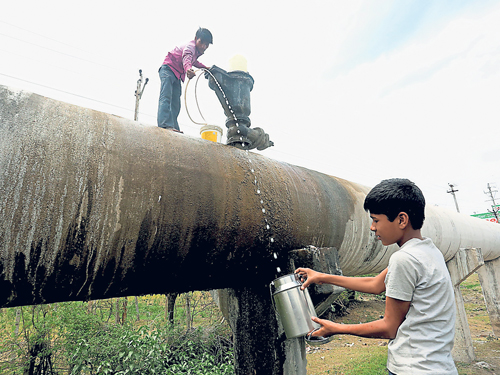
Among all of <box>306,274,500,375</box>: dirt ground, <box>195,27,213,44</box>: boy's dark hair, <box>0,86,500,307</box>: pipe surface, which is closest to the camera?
<box>0,86,500,307</box>: pipe surface

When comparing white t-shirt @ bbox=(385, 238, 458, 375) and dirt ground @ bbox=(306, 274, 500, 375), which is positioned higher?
white t-shirt @ bbox=(385, 238, 458, 375)

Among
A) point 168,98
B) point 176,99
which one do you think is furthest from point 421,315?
point 176,99

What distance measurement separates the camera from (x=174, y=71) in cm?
358

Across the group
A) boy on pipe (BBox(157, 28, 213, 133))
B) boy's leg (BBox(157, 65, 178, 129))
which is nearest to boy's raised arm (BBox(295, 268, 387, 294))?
boy on pipe (BBox(157, 28, 213, 133))

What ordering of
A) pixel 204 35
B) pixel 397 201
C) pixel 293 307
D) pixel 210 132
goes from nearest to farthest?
pixel 397 201 < pixel 293 307 < pixel 210 132 < pixel 204 35

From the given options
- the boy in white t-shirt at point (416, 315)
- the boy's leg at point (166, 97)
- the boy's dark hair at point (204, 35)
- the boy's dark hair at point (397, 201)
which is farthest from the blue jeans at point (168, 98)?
the boy in white t-shirt at point (416, 315)

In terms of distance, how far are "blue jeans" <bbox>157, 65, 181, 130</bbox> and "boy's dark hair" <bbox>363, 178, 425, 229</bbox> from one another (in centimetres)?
252

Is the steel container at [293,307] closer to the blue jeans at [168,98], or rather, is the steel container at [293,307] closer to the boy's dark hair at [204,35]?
the blue jeans at [168,98]

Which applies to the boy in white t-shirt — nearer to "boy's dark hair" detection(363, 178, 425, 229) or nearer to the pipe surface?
"boy's dark hair" detection(363, 178, 425, 229)

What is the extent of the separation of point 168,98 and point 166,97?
25 millimetres

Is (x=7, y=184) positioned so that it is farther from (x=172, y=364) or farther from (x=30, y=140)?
(x=172, y=364)

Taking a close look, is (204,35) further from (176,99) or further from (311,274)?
(311,274)

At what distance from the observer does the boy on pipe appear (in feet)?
10.8

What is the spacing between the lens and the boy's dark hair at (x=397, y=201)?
1.37 m
